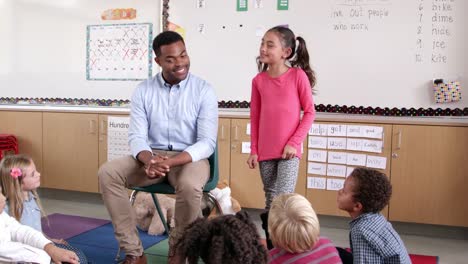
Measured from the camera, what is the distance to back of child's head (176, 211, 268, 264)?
108 cm

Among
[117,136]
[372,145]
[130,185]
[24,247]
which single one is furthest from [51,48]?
[24,247]

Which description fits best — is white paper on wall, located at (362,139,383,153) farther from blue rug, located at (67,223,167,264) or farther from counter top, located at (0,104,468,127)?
blue rug, located at (67,223,167,264)

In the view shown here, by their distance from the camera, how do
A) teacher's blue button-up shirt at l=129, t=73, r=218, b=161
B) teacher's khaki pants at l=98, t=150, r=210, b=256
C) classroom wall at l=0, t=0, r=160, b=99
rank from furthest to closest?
classroom wall at l=0, t=0, r=160, b=99 → teacher's blue button-up shirt at l=129, t=73, r=218, b=161 → teacher's khaki pants at l=98, t=150, r=210, b=256

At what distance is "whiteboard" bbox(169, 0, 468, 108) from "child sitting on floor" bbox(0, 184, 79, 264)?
218 centimetres

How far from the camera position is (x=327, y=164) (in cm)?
Result: 320

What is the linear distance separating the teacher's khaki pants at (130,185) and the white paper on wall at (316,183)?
3.81 feet

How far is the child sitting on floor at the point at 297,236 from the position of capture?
137cm

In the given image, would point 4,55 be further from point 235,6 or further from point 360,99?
point 360,99

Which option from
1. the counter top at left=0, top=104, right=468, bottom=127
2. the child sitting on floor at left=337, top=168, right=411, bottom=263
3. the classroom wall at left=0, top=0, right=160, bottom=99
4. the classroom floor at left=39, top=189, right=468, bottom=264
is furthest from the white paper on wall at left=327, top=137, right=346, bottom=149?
the classroom wall at left=0, top=0, right=160, bottom=99

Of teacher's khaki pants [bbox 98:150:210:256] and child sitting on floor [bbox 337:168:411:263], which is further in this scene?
teacher's khaki pants [bbox 98:150:210:256]

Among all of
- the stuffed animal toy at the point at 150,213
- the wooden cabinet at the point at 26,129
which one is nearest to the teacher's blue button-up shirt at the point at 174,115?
the stuffed animal toy at the point at 150,213

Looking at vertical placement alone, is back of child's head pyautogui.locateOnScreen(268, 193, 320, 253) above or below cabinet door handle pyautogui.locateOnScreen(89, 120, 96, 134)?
below

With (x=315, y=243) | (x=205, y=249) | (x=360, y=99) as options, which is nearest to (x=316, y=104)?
(x=360, y=99)

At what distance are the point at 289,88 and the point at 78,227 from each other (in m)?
1.76
